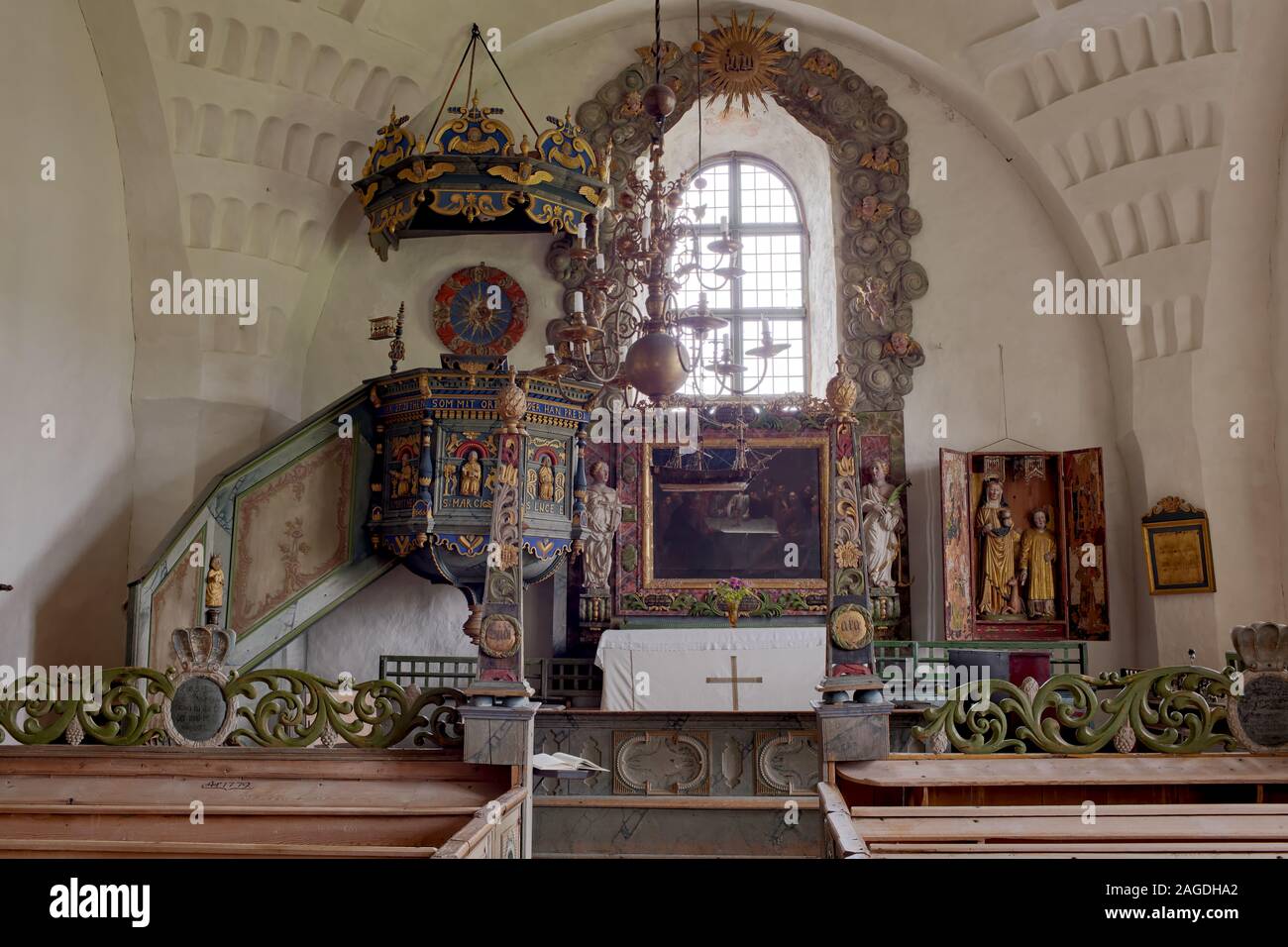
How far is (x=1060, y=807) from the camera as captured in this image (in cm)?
467

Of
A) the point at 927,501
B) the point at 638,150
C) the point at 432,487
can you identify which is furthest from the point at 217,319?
the point at 927,501

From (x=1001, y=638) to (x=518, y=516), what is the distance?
678 cm

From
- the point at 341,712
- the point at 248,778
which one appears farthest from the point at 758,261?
the point at 248,778

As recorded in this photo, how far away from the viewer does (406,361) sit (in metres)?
11.7

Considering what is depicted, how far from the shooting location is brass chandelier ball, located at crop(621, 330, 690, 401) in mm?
6945

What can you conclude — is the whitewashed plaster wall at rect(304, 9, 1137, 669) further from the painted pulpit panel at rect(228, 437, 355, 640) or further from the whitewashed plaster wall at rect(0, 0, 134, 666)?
the whitewashed plaster wall at rect(0, 0, 134, 666)

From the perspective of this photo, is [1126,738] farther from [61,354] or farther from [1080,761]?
[61,354]

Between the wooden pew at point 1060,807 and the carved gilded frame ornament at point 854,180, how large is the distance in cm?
674

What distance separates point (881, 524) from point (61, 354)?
7.13 m

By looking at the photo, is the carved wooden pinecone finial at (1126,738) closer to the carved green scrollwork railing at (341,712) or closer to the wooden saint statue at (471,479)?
the carved green scrollwork railing at (341,712)

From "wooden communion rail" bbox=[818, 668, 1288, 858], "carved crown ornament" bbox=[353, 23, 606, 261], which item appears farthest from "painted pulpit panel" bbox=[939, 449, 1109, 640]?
"wooden communion rail" bbox=[818, 668, 1288, 858]

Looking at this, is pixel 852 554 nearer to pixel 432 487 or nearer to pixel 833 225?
pixel 432 487

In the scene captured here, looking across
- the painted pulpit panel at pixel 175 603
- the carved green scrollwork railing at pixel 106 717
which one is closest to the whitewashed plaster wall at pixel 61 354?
the painted pulpit panel at pixel 175 603

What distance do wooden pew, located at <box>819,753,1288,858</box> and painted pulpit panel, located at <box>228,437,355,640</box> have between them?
5.43m
